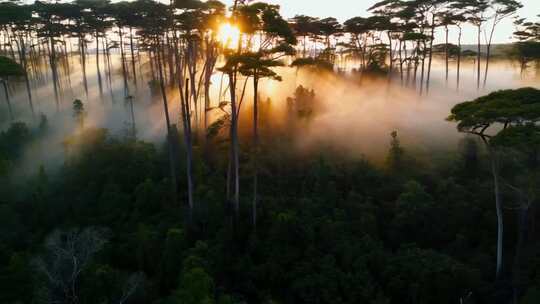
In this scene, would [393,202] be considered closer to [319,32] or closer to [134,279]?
[134,279]

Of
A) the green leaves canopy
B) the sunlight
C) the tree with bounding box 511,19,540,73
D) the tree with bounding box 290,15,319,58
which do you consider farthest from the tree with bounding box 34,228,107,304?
the tree with bounding box 511,19,540,73

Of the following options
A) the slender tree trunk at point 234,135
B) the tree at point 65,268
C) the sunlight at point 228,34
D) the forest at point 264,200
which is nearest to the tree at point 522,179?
the forest at point 264,200

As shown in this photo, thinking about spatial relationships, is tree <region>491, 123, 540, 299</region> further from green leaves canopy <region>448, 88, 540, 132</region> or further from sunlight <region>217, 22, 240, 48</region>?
sunlight <region>217, 22, 240, 48</region>

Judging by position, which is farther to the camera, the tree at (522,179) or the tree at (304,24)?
the tree at (304,24)

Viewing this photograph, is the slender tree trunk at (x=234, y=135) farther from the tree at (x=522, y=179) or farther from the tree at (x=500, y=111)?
the tree at (x=522, y=179)

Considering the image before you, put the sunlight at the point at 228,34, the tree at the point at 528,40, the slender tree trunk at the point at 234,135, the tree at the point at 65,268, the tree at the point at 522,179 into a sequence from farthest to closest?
the tree at the point at 528,40, the sunlight at the point at 228,34, the slender tree trunk at the point at 234,135, the tree at the point at 522,179, the tree at the point at 65,268

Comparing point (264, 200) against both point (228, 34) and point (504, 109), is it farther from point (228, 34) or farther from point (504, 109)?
point (504, 109)

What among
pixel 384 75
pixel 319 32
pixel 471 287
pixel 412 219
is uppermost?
pixel 319 32

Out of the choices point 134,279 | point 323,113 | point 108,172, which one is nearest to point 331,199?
point 134,279

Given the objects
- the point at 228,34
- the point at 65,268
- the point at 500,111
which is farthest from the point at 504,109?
the point at 65,268
